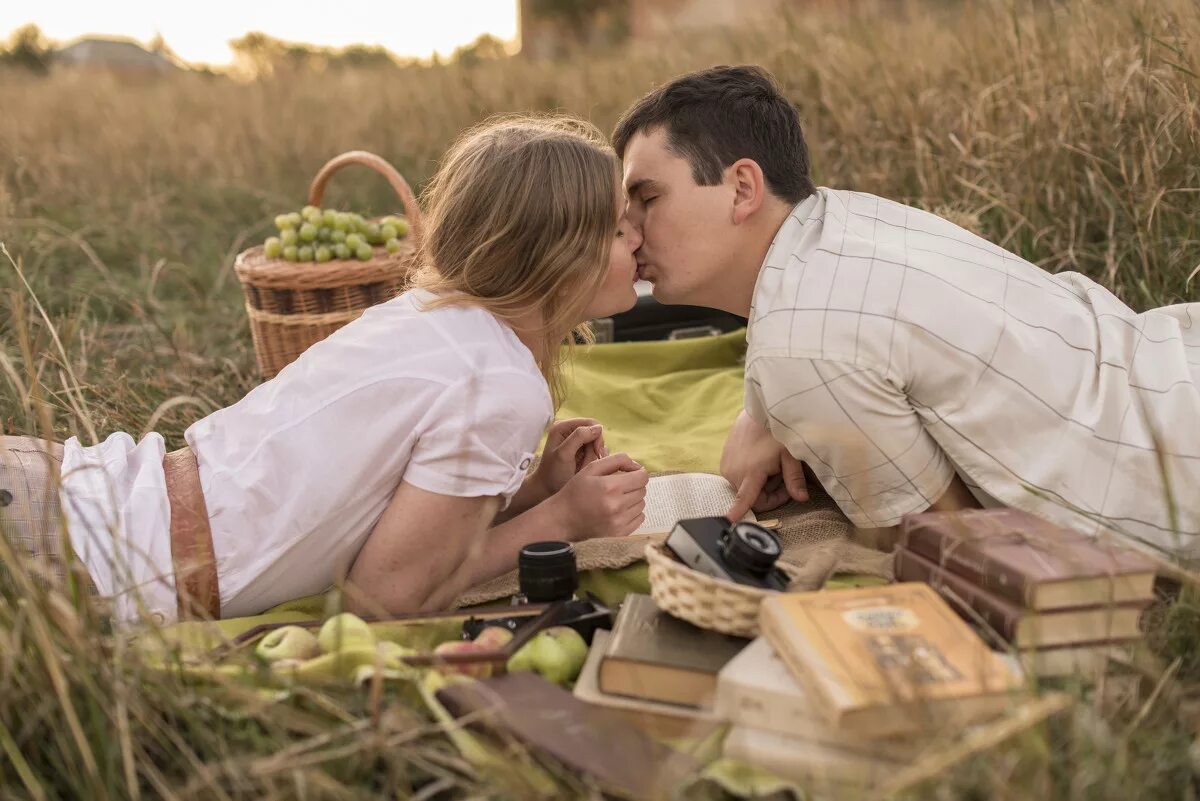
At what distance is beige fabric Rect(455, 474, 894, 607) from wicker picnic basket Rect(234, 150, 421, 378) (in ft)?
5.30

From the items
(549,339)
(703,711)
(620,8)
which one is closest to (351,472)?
(549,339)

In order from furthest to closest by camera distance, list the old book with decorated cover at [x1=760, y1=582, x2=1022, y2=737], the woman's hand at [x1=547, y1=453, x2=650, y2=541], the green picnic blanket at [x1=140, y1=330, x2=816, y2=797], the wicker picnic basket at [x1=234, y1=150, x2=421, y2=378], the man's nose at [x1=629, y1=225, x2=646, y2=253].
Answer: the wicker picnic basket at [x1=234, y1=150, x2=421, y2=378] → the man's nose at [x1=629, y1=225, x2=646, y2=253] → the woman's hand at [x1=547, y1=453, x2=650, y2=541] → the green picnic blanket at [x1=140, y1=330, x2=816, y2=797] → the old book with decorated cover at [x1=760, y1=582, x2=1022, y2=737]

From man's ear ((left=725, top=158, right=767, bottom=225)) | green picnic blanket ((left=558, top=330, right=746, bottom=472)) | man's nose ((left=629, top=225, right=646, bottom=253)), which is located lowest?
green picnic blanket ((left=558, top=330, right=746, bottom=472))

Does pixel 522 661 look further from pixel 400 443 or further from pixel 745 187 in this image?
pixel 745 187

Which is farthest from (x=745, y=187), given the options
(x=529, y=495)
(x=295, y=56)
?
(x=295, y=56)

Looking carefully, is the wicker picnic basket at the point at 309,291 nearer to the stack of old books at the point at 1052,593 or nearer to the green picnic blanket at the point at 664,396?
the green picnic blanket at the point at 664,396

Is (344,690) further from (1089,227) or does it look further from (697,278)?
(1089,227)

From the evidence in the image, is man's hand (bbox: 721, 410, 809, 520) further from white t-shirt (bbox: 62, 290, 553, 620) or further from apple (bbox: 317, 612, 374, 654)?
apple (bbox: 317, 612, 374, 654)

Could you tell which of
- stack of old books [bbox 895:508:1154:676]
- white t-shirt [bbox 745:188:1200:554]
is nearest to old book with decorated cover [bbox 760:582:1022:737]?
stack of old books [bbox 895:508:1154:676]

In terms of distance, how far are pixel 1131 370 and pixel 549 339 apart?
1.38 metres

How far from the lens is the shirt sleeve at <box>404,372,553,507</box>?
2359mm

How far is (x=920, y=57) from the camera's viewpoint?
5.01m

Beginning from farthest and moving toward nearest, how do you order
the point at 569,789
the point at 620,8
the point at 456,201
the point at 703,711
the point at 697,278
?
1. the point at 620,8
2. the point at 697,278
3. the point at 456,201
4. the point at 703,711
5. the point at 569,789

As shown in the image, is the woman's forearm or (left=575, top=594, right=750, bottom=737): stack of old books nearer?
(left=575, top=594, right=750, bottom=737): stack of old books
